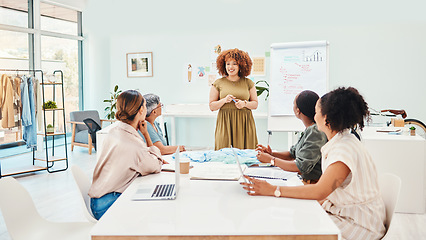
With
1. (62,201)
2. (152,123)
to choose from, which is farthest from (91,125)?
(152,123)

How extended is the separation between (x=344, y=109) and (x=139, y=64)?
256 inches

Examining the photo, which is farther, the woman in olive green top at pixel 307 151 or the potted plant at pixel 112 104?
the potted plant at pixel 112 104

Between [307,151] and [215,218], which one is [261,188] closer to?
[215,218]

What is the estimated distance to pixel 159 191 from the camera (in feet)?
6.43

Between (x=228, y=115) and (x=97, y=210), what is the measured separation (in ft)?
6.83

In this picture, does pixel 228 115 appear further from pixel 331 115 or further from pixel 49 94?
pixel 49 94

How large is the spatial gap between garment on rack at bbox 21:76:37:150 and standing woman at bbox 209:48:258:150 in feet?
9.32

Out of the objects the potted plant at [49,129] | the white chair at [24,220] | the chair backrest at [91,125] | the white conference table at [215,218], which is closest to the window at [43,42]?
the potted plant at [49,129]

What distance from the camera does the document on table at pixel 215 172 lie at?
224cm

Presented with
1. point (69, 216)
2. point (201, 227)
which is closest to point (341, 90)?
point (201, 227)

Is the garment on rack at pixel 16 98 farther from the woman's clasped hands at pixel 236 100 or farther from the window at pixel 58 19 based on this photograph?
the woman's clasped hands at pixel 236 100

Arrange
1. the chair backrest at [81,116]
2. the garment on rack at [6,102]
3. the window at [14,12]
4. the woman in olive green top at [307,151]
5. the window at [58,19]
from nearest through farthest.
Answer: the woman in olive green top at [307,151], the garment on rack at [6,102], the window at [14,12], the chair backrest at [81,116], the window at [58,19]

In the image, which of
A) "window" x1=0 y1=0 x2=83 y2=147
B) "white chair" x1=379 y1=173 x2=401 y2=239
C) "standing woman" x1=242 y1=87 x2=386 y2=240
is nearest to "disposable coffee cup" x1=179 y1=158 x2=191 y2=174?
"standing woman" x1=242 y1=87 x2=386 y2=240

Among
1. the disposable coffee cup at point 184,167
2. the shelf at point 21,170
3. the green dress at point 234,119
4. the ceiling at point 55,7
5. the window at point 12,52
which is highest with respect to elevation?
the ceiling at point 55,7
